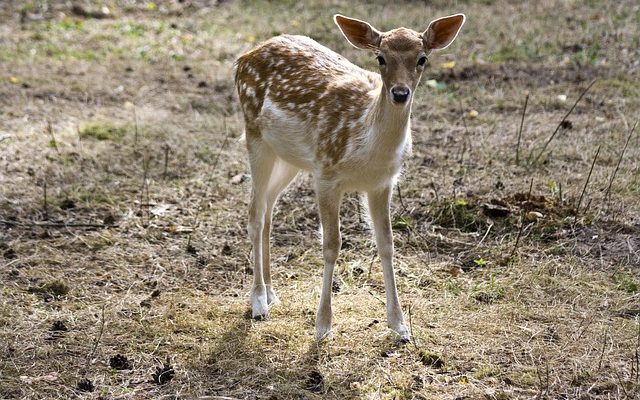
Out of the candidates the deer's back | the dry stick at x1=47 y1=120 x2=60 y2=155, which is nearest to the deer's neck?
the deer's back

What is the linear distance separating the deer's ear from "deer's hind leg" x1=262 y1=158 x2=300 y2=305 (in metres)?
1.36

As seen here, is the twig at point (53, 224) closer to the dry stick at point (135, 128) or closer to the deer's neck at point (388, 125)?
the dry stick at point (135, 128)

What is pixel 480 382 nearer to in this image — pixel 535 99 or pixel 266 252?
pixel 266 252

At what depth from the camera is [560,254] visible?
5.95 m

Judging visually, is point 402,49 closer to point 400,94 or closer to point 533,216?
point 400,94

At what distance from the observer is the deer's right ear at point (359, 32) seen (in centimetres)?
480

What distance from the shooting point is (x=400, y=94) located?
14.4 feet

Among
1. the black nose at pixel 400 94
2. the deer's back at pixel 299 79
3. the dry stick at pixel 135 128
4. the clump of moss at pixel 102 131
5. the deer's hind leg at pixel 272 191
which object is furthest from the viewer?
the clump of moss at pixel 102 131

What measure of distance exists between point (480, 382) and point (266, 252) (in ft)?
5.89

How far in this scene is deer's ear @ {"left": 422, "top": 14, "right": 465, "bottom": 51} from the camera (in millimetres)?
4699

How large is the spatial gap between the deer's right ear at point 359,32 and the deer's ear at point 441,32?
27 cm

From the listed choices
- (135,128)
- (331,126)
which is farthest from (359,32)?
(135,128)

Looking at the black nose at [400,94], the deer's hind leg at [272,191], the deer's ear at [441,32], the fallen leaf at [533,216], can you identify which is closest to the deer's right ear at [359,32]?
the deer's ear at [441,32]

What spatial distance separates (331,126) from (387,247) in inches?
30.5
